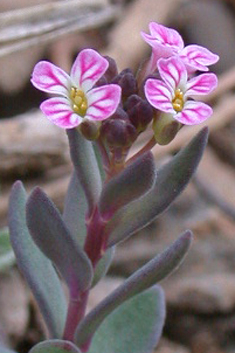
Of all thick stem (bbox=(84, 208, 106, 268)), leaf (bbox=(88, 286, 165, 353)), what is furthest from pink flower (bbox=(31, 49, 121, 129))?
leaf (bbox=(88, 286, 165, 353))

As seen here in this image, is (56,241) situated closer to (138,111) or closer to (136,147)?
(138,111)

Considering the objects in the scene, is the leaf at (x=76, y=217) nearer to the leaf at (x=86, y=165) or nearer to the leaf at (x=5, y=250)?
the leaf at (x=86, y=165)

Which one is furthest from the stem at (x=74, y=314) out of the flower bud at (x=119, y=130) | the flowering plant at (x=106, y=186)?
the flower bud at (x=119, y=130)

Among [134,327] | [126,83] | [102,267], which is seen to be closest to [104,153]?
[126,83]

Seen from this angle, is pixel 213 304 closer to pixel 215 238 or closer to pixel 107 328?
pixel 215 238

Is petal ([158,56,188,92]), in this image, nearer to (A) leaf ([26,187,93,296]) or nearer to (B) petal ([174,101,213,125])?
(B) petal ([174,101,213,125])
